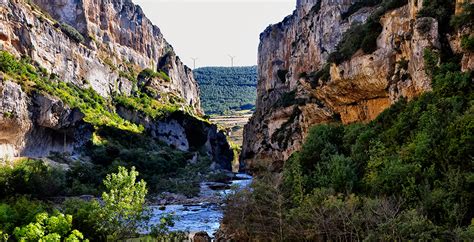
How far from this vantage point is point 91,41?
106312 millimetres

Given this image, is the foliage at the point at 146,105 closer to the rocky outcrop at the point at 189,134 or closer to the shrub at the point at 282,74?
the rocky outcrop at the point at 189,134

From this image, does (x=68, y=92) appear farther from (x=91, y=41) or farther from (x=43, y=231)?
(x=43, y=231)

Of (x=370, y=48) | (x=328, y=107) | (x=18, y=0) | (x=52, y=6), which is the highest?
(x=52, y=6)

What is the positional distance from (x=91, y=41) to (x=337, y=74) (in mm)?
87454

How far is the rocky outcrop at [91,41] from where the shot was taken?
7731 centimetres

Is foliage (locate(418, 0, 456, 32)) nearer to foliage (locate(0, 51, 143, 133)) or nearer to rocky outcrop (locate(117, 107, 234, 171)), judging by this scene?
foliage (locate(0, 51, 143, 133))

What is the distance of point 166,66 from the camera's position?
490ft

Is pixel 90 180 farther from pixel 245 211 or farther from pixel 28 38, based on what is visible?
pixel 245 211

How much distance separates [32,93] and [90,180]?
17958 millimetres

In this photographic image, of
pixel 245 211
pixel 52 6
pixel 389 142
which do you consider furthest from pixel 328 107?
pixel 52 6

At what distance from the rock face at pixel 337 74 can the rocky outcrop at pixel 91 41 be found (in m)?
43.7

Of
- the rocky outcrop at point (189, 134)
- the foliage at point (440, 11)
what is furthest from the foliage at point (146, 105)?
the foliage at point (440, 11)

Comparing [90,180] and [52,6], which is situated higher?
[52,6]

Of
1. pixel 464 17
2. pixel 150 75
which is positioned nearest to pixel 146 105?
pixel 150 75
